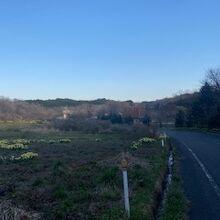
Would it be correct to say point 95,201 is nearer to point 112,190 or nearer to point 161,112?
point 112,190

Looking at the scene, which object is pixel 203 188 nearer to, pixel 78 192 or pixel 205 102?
pixel 78 192

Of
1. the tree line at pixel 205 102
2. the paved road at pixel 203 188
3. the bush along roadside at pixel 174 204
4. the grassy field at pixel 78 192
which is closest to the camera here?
the grassy field at pixel 78 192

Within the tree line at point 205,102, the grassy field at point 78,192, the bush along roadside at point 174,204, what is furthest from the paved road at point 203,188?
the tree line at point 205,102

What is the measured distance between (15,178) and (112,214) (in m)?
8.34

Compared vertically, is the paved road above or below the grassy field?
below

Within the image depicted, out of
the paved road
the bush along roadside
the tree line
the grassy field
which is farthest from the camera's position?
the tree line

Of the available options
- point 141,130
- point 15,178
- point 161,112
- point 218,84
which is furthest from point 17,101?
point 15,178

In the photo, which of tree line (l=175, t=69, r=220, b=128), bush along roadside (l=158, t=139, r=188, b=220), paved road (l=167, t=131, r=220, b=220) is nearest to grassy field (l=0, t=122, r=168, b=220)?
bush along roadside (l=158, t=139, r=188, b=220)

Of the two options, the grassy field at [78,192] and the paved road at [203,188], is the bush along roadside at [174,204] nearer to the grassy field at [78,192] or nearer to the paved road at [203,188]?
the paved road at [203,188]

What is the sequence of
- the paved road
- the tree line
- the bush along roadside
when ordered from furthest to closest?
the tree line → the paved road → the bush along roadside

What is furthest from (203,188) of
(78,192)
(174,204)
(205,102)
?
(205,102)

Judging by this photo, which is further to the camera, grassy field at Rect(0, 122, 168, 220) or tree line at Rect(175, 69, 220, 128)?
tree line at Rect(175, 69, 220, 128)

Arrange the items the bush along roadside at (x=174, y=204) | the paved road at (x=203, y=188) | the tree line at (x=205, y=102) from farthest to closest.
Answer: the tree line at (x=205, y=102) → the paved road at (x=203, y=188) → the bush along roadside at (x=174, y=204)

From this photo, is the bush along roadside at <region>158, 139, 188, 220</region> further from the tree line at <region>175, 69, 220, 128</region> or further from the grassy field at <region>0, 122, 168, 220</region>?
the tree line at <region>175, 69, 220, 128</region>
